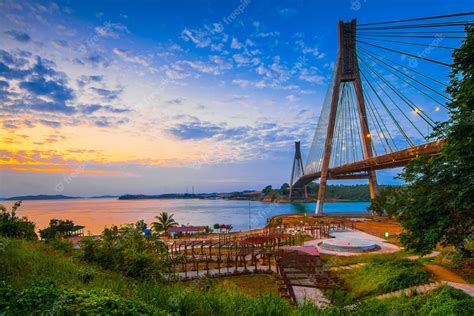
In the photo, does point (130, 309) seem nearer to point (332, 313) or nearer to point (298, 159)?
point (332, 313)

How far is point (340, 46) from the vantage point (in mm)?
38625

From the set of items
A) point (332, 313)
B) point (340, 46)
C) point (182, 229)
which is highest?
point (340, 46)

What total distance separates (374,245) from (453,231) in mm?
13199

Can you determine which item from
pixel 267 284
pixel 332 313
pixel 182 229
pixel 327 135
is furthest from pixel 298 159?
pixel 332 313

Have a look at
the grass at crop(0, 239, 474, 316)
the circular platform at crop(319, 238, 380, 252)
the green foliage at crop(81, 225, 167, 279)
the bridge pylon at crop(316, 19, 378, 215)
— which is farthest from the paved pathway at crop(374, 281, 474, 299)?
the bridge pylon at crop(316, 19, 378, 215)

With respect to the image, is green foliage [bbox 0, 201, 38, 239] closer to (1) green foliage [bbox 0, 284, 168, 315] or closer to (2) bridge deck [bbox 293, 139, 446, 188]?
(1) green foliage [bbox 0, 284, 168, 315]

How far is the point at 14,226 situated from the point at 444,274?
58.5ft

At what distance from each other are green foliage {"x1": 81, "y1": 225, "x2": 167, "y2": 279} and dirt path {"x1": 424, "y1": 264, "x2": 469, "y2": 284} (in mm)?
11172

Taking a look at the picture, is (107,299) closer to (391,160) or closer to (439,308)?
(439,308)

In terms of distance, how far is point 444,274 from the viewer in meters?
11.5

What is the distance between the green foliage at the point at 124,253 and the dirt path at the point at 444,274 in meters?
11.2

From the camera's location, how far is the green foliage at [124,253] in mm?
9625

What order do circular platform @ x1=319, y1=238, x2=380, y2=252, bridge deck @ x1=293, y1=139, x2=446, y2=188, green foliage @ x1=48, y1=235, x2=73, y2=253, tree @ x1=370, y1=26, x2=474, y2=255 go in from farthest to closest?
circular platform @ x1=319, y1=238, x2=380, y2=252 < bridge deck @ x1=293, y1=139, x2=446, y2=188 < green foliage @ x1=48, y1=235, x2=73, y2=253 < tree @ x1=370, y1=26, x2=474, y2=255

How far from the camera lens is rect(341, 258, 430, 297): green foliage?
433 inches
